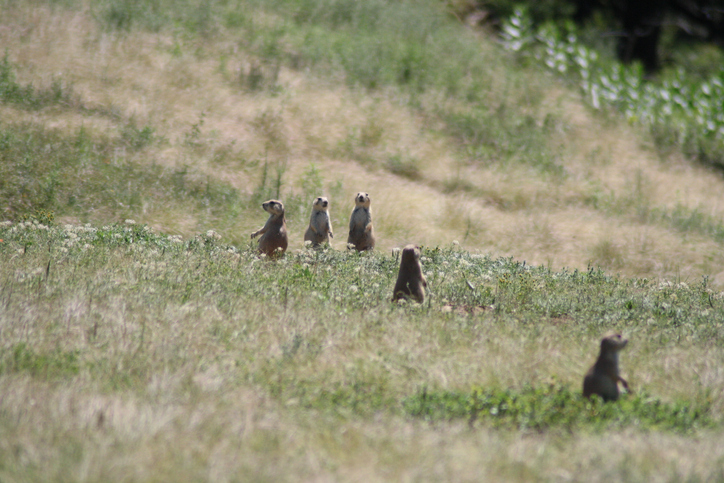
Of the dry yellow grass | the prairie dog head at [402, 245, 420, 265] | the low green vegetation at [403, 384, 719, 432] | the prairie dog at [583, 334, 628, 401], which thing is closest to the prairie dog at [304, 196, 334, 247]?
the dry yellow grass

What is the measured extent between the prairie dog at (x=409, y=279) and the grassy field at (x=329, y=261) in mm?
294

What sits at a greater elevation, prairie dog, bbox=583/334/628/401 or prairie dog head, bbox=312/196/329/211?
prairie dog head, bbox=312/196/329/211

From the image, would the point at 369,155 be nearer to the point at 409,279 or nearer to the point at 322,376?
the point at 409,279

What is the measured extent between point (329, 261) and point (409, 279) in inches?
77.5

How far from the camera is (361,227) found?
9.98 metres

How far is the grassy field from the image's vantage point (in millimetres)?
3998

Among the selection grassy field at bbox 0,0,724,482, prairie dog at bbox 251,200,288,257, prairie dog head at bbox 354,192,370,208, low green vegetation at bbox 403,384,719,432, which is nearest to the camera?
grassy field at bbox 0,0,724,482

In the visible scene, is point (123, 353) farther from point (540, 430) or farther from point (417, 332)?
point (540, 430)

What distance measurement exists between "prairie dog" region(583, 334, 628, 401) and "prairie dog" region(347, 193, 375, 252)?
17.9 ft

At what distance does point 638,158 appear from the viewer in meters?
15.9

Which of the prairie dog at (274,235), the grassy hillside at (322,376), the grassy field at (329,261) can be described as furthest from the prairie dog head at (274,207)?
the grassy hillside at (322,376)

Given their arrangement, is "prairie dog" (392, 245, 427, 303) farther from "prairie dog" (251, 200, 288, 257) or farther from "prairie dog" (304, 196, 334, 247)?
"prairie dog" (304, 196, 334, 247)

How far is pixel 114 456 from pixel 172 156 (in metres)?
9.65

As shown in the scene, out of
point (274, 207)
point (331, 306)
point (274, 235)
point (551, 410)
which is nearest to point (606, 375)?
point (551, 410)
